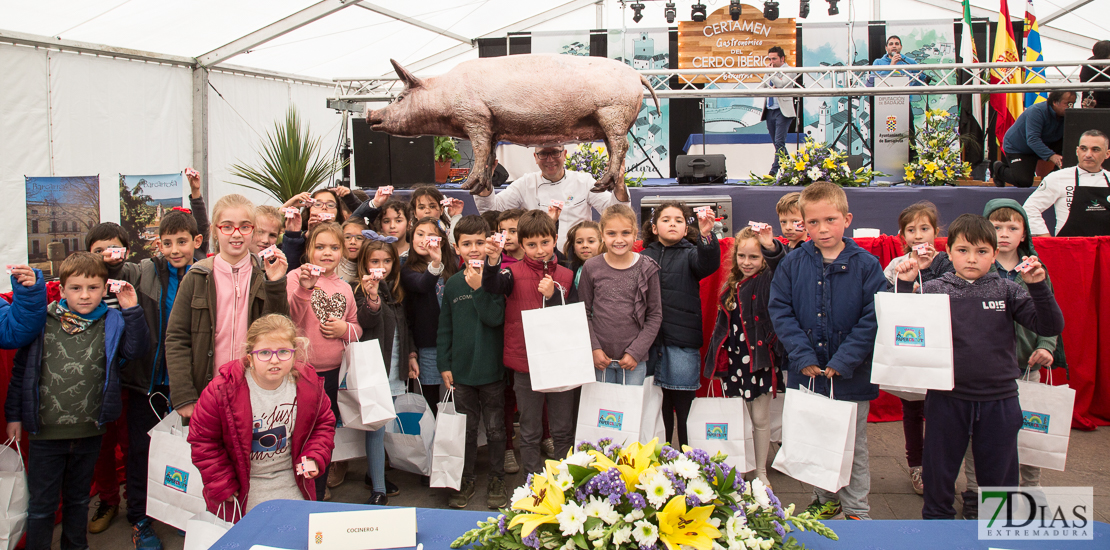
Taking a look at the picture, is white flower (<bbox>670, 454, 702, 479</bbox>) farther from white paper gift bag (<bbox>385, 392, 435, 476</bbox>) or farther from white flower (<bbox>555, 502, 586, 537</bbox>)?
white paper gift bag (<bbox>385, 392, 435, 476</bbox>)

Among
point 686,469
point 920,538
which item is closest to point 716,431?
point 920,538

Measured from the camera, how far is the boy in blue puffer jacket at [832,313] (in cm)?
274

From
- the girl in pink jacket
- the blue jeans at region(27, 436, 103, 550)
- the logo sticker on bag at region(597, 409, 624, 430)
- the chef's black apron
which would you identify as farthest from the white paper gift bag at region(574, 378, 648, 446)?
the chef's black apron

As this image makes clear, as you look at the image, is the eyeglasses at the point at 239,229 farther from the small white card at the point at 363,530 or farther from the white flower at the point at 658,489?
the white flower at the point at 658,489

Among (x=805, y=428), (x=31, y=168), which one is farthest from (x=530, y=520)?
(x=31, y=168)

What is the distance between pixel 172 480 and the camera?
8.80 ft

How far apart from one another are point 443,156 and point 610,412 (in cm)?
550

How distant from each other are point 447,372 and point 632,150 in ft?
26.4

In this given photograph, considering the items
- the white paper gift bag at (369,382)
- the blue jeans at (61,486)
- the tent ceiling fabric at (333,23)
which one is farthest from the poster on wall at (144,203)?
the white paper gift bag at (369,382)

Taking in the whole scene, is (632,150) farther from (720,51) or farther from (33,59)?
(33,59)

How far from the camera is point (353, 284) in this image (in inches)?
138

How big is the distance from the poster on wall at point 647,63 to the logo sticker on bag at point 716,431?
321 inches

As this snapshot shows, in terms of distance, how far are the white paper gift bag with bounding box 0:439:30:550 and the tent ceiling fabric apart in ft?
15.8

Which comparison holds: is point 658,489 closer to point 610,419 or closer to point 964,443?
point 610,419
